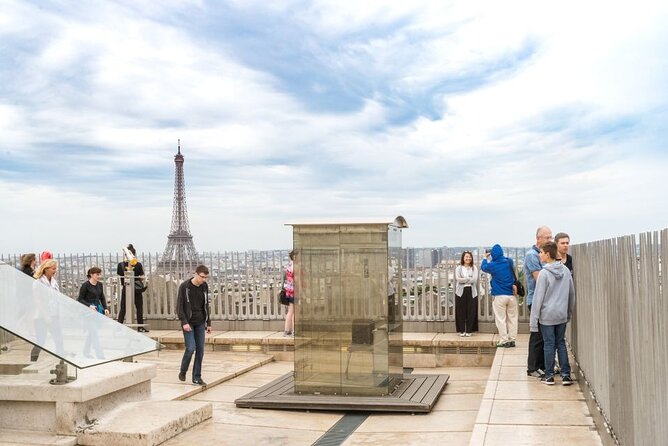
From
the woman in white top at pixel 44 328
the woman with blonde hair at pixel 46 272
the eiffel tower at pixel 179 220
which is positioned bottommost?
the woman in white top at pixel 44 328

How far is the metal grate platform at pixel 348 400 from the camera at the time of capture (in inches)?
390

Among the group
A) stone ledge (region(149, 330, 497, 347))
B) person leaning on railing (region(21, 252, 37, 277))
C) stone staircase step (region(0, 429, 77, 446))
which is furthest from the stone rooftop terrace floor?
Result: person leaning on railing (region(21, 252, 37, 277))

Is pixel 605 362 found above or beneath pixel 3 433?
above

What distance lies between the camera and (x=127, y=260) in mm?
17109

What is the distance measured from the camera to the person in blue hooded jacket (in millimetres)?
12922

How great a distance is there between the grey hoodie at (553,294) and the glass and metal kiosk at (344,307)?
222cm

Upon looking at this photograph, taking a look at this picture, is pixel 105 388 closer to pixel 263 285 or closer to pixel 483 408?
pixel 483 408

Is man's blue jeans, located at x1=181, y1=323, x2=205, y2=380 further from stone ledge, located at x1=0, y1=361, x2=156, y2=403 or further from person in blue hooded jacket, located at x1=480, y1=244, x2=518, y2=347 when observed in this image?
person in blue hooded jacket, located at x1=480, y1=244, x2=518, y2=347

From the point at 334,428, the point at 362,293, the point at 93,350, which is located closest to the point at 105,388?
the point at 93,350

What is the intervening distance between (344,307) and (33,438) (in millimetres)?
4233

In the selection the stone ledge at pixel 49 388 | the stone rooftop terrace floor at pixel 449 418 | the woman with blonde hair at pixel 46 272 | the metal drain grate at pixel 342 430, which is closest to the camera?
the stone rooftop terrace floor at pixel 449 418

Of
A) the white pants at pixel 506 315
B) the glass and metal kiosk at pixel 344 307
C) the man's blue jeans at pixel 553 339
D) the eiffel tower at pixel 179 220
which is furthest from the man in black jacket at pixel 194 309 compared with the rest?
the eiffel tower at pixel 179 220

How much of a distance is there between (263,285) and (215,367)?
3.71m

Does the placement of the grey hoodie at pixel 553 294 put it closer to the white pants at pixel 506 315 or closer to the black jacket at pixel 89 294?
the white pants at pixel 506 315
